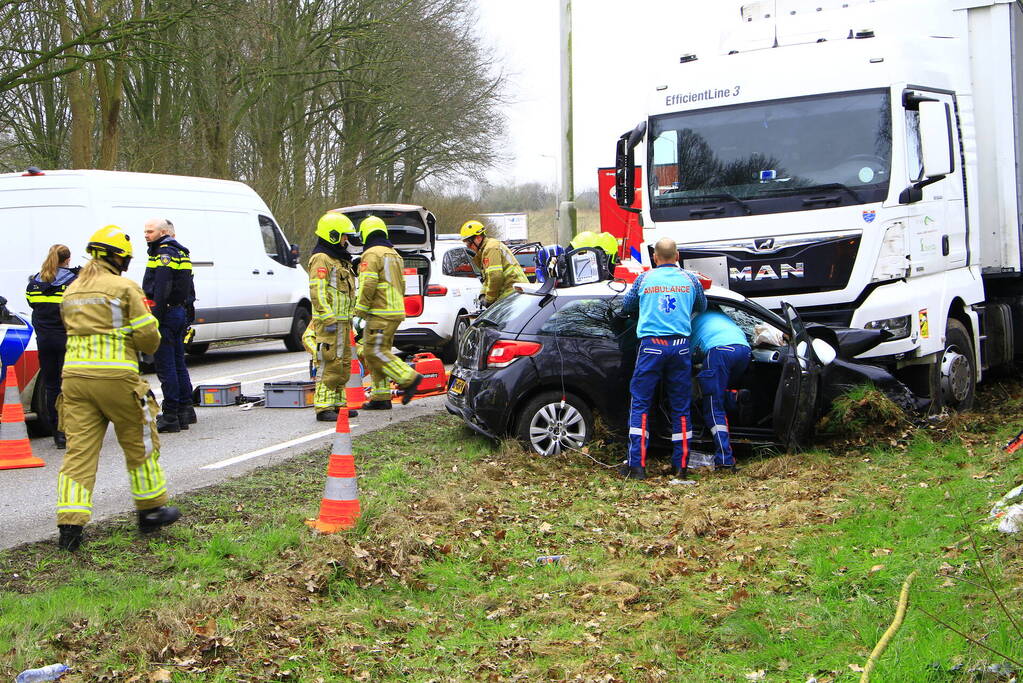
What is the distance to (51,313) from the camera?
9195mm

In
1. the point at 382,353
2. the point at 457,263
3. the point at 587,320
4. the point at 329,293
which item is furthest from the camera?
the point at 457,263

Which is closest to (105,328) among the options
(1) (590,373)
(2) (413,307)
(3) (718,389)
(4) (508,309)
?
(4) (508,309)

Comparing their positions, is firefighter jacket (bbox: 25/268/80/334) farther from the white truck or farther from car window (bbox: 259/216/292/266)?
car window (bbox: 259/216/292/266)

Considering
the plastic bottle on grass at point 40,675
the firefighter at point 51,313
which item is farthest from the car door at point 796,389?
the firefighter at point 51,313

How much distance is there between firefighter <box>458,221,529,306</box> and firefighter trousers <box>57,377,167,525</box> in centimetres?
572

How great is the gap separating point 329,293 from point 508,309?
2386 mm

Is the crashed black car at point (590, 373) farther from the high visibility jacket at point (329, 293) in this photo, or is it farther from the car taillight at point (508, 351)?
the high visibility jacket at point (329, 293)

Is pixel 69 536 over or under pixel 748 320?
under

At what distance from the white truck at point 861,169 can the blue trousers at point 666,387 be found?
6.44 feet

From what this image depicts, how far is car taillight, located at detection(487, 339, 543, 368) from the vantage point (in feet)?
27.7

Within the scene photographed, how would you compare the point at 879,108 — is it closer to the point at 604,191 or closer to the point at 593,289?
the point at 593,289

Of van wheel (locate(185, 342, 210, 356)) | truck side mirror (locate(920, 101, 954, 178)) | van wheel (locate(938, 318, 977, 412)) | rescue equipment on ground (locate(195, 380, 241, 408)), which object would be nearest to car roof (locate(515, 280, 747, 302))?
truck side mirror (locate(920, 101, 954, 178))

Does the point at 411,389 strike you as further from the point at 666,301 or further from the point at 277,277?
the point at 277,277

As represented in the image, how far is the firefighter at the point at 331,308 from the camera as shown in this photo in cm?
1044
